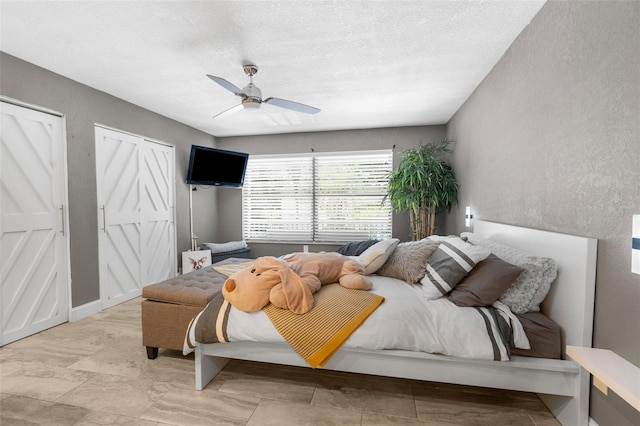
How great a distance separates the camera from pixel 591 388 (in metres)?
1.46

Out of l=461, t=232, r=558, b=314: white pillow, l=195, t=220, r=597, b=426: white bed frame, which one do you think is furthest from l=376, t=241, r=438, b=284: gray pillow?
l=195, t=220, r=597, b=426: white bed frame

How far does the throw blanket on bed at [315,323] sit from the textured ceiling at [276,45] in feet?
6.28

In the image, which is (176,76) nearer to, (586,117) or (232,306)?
(232,306)

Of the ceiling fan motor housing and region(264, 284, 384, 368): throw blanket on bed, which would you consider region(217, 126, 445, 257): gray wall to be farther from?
region(264, 284, 384, 368): throw blanket on bed

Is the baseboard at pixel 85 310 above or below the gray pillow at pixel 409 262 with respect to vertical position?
below

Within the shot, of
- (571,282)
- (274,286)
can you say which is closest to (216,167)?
(274,286)

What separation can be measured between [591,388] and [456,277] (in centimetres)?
80

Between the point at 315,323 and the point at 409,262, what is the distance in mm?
1025

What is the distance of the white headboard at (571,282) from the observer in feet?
4.67

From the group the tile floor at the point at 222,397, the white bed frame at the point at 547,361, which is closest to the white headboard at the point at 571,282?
the white bed frame at the point at 547,361

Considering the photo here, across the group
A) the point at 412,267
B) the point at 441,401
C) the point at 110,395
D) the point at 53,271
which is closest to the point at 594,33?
the point at 412,267

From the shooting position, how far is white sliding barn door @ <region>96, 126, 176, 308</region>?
3.38 meters

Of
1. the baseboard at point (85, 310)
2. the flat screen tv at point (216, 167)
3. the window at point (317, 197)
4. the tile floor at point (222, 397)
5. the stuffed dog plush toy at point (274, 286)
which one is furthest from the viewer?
the window at point (317, 197)

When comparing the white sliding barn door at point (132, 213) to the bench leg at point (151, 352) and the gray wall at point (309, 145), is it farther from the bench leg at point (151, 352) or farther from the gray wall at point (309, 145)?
the bench leg at point (151, 352)
